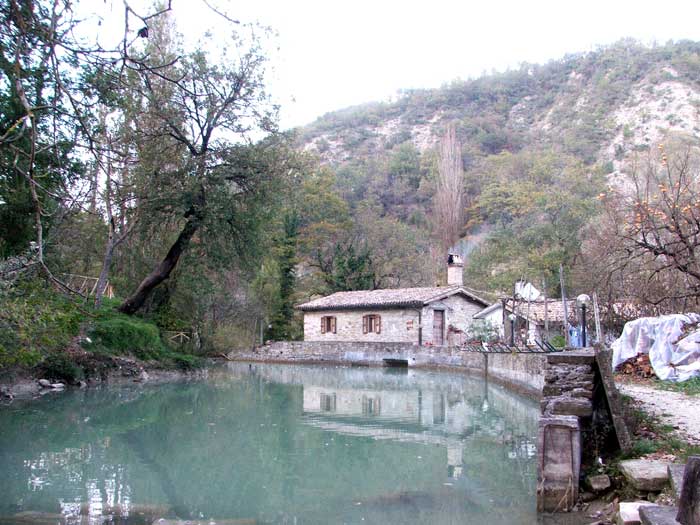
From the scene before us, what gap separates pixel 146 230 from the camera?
18.9 m

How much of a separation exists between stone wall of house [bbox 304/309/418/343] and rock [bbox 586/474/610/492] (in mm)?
23637

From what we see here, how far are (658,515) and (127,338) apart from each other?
1734 cm

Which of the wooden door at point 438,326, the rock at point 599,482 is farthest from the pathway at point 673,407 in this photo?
the wooden door at point 438,326

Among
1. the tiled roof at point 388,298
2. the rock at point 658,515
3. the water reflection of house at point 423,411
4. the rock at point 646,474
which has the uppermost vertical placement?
the tiled roof at point 388,298

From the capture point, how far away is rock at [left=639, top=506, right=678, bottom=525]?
3334 mm

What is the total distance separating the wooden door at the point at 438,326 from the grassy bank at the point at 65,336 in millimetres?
11729

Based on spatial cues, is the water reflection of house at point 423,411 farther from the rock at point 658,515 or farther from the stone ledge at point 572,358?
the rock at point 658,515

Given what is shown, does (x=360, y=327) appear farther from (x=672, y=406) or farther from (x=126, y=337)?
(x=672, y=406)

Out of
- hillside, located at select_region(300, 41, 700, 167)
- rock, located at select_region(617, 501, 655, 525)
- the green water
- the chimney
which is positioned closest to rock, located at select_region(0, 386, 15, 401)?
the green water

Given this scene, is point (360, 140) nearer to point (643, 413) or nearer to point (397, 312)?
point (397, 312)

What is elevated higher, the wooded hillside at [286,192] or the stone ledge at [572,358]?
the wooded hillside at [286,192]

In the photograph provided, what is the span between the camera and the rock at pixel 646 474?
201 inches

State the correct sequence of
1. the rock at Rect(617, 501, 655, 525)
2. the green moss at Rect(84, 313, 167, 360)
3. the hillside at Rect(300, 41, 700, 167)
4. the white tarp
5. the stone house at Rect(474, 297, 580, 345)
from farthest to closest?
the hillside at Rect(300, 41, 700, 167) < the stone house at Rect(474, 297, 580, 345) < the green moss at Rect(84, 313, 167, 360) < the white tarp < the rock at Rect(617, 501, 655, 525)

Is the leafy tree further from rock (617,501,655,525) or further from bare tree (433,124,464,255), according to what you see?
bare tree (433,124,464,255)
